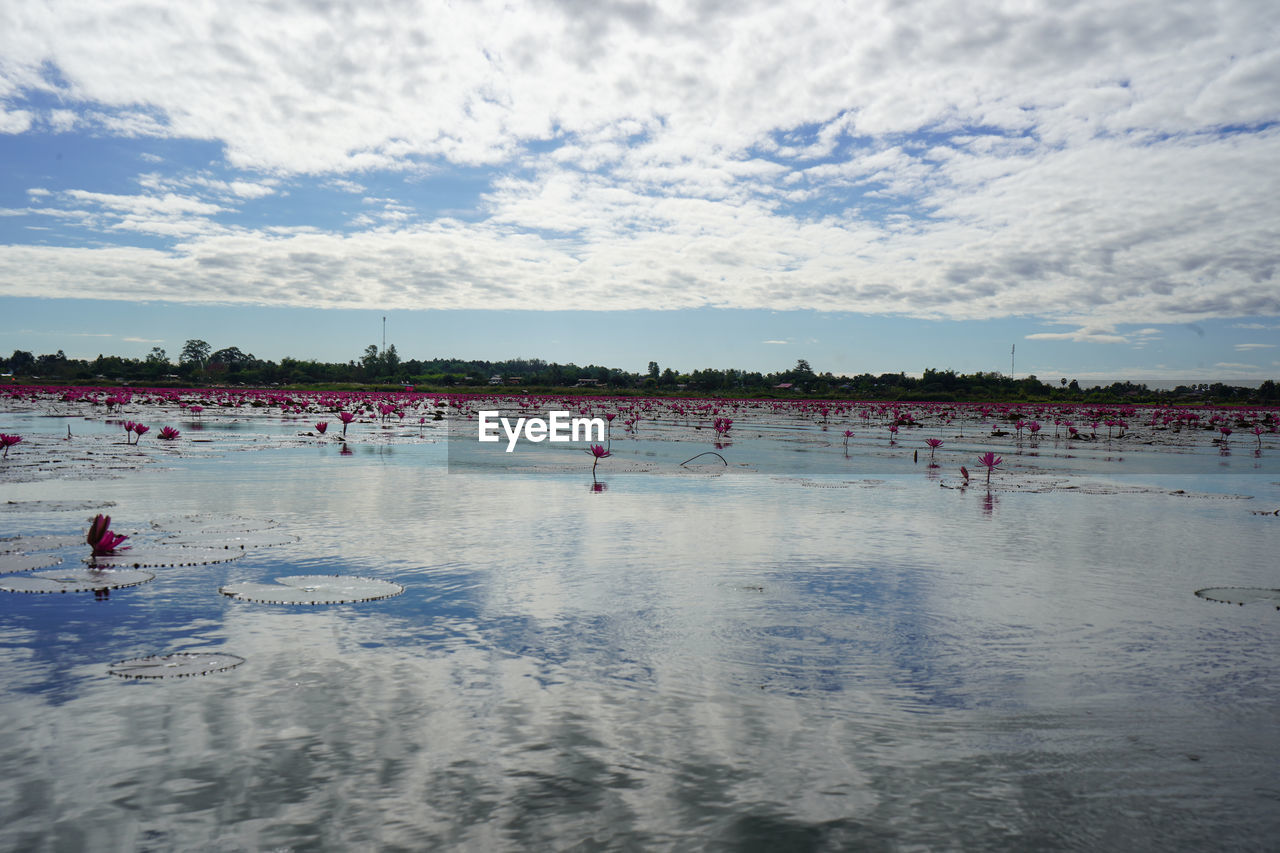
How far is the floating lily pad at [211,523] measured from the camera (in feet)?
27.3

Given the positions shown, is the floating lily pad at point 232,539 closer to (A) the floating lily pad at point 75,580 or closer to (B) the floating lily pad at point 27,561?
(B) the floating lily pad at point 27,561

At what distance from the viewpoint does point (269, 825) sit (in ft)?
9.76

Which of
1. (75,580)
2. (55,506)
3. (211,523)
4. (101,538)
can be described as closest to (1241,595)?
(75,580)

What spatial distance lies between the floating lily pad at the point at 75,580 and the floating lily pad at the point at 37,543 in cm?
111

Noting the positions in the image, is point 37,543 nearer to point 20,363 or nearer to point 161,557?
point 161,557

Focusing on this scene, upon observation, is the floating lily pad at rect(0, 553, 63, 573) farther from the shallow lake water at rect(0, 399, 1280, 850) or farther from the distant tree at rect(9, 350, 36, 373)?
the distant tree at rect(9, 350, 36, 373)

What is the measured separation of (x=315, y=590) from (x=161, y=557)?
187 centimetres

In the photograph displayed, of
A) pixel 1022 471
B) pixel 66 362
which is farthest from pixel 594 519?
pixel 66 362

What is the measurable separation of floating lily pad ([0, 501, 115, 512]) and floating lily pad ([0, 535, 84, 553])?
186cm

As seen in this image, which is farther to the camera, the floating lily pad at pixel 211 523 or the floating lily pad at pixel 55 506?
the floating lily pad at pixel 55 506

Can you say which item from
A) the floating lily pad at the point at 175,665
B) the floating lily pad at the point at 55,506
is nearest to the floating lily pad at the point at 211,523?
the floating lily pad at the point at 55,506

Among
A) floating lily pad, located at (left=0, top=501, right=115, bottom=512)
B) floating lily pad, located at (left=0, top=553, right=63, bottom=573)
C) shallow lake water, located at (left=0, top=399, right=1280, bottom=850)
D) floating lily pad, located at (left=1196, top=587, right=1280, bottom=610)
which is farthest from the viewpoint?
floating lily pad, located at (left=0, top=501, right=115, bottom=512)

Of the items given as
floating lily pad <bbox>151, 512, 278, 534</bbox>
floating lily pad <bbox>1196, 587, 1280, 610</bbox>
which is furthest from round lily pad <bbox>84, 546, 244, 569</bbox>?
floating lily pad <bbox>1196, 587, 1280, 610</bbox>

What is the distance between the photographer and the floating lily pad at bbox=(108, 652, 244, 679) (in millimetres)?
4320
